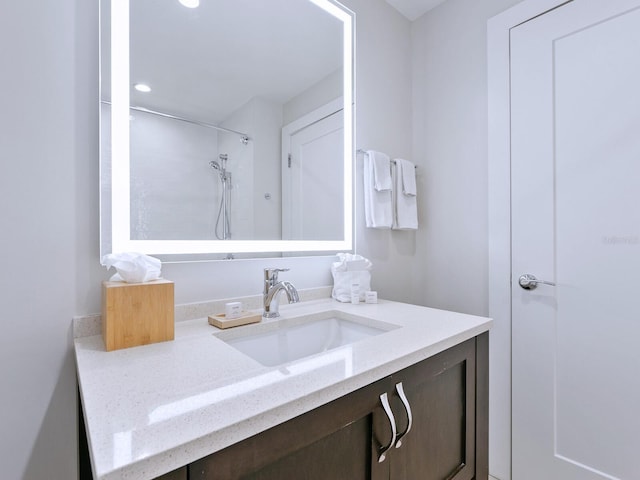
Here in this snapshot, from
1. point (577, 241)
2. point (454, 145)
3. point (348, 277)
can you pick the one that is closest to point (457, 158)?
point (454, 145)

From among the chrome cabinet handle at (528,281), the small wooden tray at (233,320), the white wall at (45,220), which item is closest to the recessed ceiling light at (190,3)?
the white wall at (45,220)

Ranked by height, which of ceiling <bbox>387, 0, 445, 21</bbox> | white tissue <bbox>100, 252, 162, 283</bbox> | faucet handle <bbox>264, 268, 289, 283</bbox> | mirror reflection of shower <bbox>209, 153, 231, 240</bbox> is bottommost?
faucet handle <bbox>264, 268, 289, 283</bbox>

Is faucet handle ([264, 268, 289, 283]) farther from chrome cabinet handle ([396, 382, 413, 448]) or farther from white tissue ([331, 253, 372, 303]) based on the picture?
chrome cabinet handle ([396, 382, 413, 448])

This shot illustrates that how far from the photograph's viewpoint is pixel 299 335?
109 centimetres

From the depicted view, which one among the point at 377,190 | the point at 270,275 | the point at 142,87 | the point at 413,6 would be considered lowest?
the point at 270,275

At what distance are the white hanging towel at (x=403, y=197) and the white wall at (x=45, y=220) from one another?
4.22 ft

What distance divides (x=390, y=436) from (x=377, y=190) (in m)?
1.08

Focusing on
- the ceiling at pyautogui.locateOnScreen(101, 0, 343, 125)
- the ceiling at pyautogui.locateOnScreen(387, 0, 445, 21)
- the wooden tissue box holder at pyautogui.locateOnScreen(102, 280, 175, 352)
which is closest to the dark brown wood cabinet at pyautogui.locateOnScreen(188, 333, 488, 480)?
the wooden tissue box holder at pyautogui.locateOnScreen(102, 280, 175, 352)

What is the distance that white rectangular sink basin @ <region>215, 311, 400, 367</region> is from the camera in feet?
3.17

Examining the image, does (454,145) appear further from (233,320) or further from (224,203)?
(233,320)

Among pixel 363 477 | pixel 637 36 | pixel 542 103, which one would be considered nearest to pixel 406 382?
pixel 363 477

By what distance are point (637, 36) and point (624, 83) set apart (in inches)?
6.4

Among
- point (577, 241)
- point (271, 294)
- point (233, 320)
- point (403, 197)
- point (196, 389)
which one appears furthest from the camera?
point (403, 197)

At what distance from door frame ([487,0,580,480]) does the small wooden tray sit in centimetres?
114
